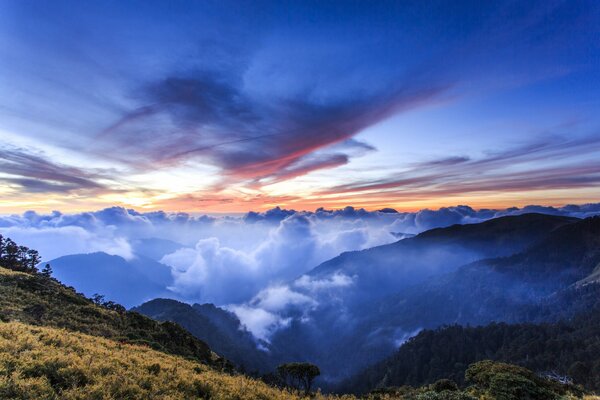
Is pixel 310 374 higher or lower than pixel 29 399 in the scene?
lower

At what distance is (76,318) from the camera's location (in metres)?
32.7

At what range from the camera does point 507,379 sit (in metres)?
23.1

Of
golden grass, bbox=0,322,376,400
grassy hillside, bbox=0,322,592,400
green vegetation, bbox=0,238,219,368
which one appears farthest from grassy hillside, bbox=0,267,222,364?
golden grass, bbox=0,322,376,400

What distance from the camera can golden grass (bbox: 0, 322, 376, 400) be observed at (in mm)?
11430

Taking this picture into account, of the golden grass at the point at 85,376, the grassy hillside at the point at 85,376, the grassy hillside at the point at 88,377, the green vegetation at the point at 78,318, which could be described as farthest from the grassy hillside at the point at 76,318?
the grassy hillside at the point at 85,376

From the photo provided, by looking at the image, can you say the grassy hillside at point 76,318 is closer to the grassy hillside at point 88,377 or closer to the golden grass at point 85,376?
the grassy hillside at point 88,377

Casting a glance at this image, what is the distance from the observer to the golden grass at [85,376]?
11.4 metres

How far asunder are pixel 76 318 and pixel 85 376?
24964 millimetres

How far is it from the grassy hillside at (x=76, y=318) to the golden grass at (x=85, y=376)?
12.3 meters

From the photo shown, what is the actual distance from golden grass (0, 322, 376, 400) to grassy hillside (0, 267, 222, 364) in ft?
40.5

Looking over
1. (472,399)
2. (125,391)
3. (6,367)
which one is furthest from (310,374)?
(6,367)

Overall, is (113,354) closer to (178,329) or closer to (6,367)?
(6,367)

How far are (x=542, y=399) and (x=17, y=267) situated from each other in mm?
99650

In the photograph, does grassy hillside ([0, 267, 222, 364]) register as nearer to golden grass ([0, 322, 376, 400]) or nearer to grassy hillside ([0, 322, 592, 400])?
grassy hillside ([0, 322, 592, 400])
